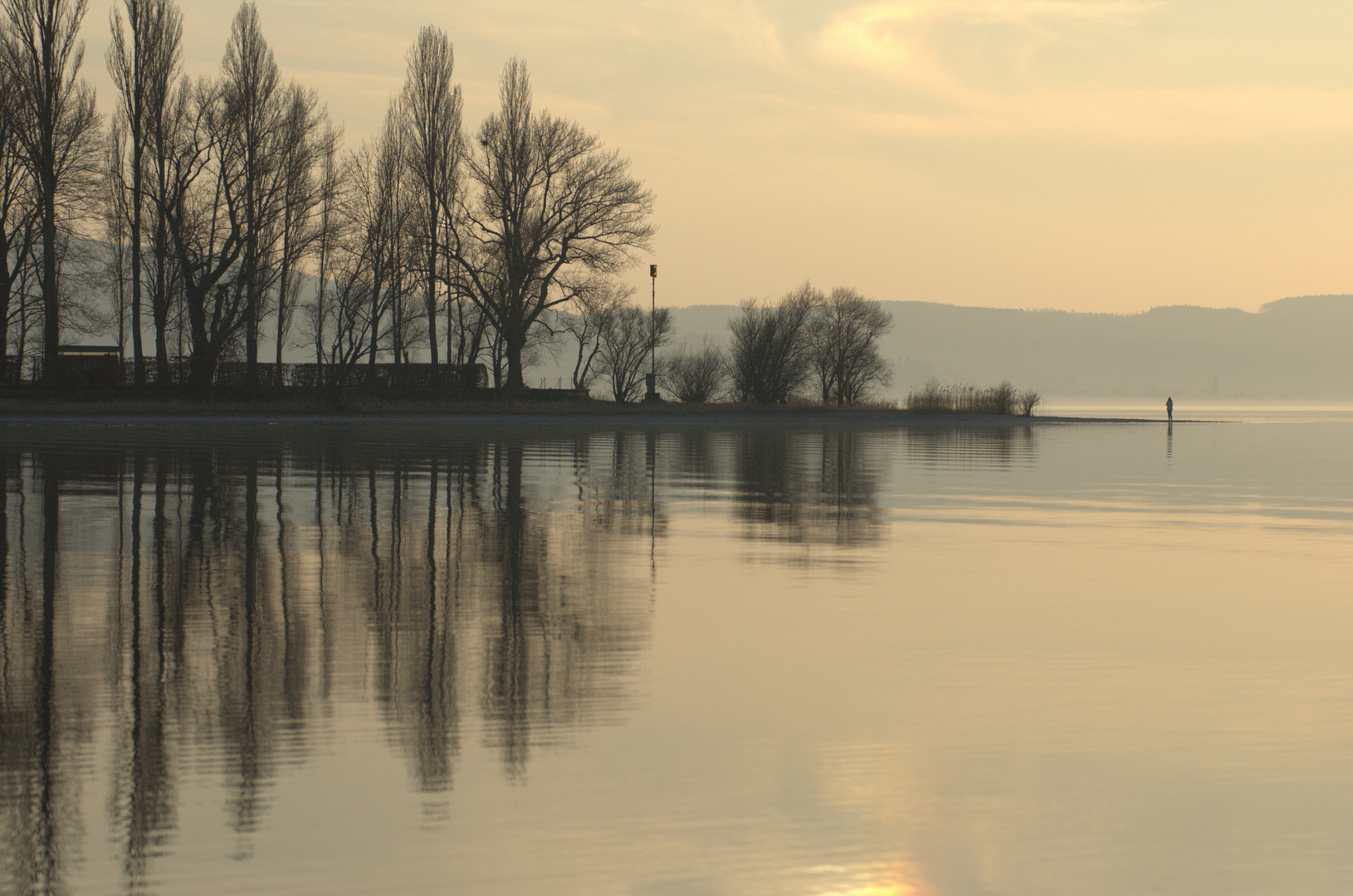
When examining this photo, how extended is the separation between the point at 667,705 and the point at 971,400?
72946 mm

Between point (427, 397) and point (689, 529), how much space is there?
1877 inches

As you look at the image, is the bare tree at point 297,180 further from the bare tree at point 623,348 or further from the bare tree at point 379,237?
the bare tree at point 623,348

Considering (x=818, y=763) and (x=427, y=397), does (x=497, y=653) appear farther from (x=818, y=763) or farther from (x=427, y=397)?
(x=427, y=397)

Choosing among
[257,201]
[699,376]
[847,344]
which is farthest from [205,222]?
[847,344]

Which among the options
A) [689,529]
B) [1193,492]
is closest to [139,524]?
[689,529]

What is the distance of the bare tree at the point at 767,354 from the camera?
271 feet

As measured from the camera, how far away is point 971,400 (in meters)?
77.8

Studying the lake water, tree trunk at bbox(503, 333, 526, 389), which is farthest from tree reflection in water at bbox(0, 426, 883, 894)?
tree trunk at bbox(503, 333, 526, 389)

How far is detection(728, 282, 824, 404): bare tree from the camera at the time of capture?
271ft

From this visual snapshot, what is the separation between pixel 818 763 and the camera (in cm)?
589

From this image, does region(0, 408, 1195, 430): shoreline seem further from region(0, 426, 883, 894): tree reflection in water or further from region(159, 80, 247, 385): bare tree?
region(0, 426, 883, 894): tree reflection in water

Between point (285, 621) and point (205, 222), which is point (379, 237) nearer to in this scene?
point (205, 222)

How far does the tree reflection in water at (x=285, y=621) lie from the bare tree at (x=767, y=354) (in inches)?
2371

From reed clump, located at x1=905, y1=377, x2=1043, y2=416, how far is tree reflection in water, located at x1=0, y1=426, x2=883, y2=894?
183ft
